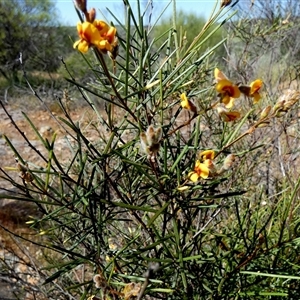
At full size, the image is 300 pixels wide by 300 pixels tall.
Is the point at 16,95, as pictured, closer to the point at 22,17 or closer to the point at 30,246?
the point at 22,17

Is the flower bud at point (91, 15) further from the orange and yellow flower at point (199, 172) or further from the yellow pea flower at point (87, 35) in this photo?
the orange and yellow flower at point (199, 172)

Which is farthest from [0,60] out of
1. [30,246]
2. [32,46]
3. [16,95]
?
[30,246]

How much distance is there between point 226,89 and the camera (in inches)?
20.1

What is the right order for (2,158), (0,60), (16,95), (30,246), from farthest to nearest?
1. (0,60)
2. (16,95)
3. (2,158)
4. (30,246)

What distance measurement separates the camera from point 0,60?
1063 cm

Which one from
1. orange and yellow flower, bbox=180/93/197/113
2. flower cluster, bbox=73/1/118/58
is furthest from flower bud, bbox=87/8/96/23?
orange and yellow flower, bbox=180/93/197/113

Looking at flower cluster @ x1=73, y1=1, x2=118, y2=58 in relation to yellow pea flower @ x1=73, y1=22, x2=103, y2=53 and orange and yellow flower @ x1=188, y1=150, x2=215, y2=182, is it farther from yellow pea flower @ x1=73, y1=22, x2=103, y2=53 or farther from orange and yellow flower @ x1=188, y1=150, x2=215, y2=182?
orange and yellow flower @ x1=188, y1=150, x2=215, y2=182

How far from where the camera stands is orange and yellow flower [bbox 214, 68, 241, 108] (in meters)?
0.51

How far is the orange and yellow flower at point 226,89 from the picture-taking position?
1.66 ft

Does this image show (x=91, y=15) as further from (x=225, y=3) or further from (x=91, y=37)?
(x=225, y=3)

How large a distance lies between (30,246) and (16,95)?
535 cm

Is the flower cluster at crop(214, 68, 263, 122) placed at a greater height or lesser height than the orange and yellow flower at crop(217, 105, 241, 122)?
greater

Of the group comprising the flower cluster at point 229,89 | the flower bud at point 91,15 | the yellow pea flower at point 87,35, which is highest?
the flower bud at point 91,15

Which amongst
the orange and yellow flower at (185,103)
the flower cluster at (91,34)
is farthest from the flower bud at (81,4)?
the orange and yellow flower at (185,103)
